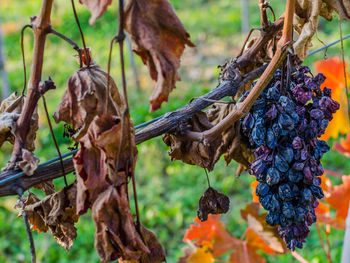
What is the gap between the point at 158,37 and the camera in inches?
19.9

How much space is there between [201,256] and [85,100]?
33.4 inches

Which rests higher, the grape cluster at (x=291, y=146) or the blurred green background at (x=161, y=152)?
the grape cluster at (x=291, y=146)

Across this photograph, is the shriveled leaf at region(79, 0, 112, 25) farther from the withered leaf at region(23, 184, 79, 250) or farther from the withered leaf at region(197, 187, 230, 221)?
the withered leaf at region(197, 187, 230, 221)

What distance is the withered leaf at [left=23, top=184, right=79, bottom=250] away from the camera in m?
0.65

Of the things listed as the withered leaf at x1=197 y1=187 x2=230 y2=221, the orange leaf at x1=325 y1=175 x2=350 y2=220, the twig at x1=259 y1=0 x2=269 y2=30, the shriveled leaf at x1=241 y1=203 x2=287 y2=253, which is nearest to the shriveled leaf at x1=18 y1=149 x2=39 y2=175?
the withered leaf at x1=197 y1=187 x2=230 y2=221

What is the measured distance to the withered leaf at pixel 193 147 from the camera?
29.8 inches

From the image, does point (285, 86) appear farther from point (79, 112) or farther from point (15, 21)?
point (15, 21)

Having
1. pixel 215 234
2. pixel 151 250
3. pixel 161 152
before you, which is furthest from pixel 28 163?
pixel 161 152

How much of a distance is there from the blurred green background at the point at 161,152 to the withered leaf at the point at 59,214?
296 mm

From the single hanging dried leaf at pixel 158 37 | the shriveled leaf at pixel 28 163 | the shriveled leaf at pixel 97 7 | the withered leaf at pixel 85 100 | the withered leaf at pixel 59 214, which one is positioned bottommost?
the withered leaf at pixel 59 214

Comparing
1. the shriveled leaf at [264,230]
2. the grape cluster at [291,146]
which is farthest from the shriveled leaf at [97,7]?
the shriveled leaf at [264,230]

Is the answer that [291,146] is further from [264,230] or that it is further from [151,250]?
[264,230]

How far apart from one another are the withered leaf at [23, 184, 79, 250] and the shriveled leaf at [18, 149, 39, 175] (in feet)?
0.25

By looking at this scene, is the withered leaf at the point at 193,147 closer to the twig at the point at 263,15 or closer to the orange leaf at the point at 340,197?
the twig at the point at 263,15
